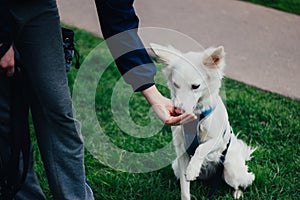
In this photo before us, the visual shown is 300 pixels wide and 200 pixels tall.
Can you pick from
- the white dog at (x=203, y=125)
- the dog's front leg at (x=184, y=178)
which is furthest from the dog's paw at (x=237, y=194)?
the dog's front leg at (x=184, y=178)

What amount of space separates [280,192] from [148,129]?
3.87 ft

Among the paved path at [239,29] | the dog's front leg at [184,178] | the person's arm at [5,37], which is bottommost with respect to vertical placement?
the paved path at [239,29]

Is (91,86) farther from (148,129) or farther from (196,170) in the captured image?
(196,170)

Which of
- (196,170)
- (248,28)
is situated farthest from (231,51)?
(196,170)

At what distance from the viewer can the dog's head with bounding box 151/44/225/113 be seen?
92.2 inches

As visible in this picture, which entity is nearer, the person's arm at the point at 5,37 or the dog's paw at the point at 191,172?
the person's arm at the point at 5,37

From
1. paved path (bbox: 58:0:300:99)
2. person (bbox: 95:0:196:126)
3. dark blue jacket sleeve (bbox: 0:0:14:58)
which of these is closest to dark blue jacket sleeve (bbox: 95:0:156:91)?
person (bbox: 95:0:196:126)

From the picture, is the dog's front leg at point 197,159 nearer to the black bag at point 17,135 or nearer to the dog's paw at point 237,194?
the dog's paw at point 237,194

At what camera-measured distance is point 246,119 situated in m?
3.73

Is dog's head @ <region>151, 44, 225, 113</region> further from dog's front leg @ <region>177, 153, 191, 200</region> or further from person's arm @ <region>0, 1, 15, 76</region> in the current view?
person's arm @ <region>0, 1, 15, 76</region>

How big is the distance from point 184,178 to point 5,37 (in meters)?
1.33

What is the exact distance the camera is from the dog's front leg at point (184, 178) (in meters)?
2.70

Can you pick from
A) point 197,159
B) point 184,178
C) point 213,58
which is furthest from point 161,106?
point 184,178

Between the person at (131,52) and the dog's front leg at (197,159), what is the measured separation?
419 millimetres
